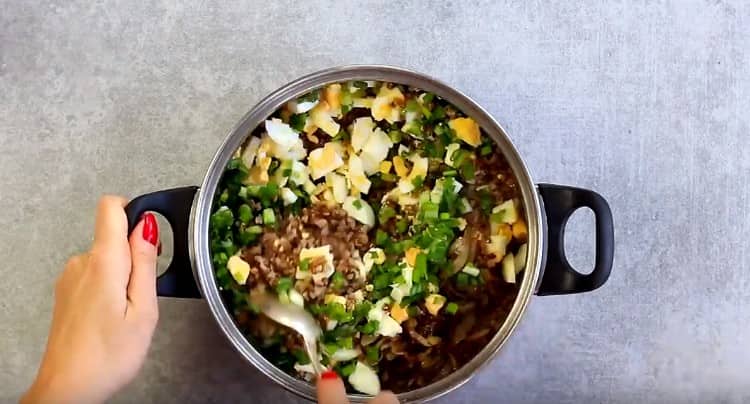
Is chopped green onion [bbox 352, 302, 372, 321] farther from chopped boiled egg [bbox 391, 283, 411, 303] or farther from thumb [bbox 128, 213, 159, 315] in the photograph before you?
thumb [bbox 128, 213, 159, 315]

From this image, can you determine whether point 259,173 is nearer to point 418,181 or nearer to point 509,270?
point 418,181

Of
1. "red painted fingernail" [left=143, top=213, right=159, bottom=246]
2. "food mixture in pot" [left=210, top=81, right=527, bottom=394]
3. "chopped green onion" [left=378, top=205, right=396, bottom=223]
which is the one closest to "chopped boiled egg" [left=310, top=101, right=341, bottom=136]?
"food mixture in pot" [left=210, top=81, right=527, bottom=394]

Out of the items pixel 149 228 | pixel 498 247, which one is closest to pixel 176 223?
pixel 149 228

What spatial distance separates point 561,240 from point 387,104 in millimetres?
243

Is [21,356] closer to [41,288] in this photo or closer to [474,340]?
[41,288]

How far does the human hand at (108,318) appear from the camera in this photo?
2.93 ft

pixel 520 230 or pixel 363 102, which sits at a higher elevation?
pixel 363 102

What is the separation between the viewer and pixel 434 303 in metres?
0.96

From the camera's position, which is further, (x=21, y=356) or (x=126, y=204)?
(x=21, y=356)

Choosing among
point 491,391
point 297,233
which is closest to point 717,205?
point 491,391

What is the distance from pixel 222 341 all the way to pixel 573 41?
589 mm

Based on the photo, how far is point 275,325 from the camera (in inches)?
37.2

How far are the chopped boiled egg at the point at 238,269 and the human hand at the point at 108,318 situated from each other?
8 cm

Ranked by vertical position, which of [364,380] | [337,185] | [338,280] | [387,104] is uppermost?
[387,104]
